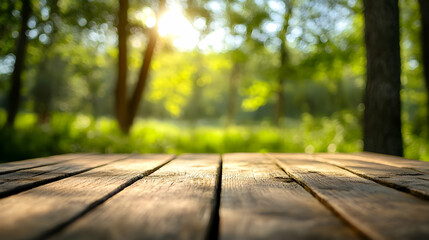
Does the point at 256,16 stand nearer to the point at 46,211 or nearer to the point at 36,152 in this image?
the point at 36,152

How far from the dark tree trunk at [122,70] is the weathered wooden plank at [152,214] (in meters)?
6.47

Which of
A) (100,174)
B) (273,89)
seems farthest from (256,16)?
(100,174)

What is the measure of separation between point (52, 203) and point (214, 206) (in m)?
0.51

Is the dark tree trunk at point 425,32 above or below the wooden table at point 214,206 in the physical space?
above

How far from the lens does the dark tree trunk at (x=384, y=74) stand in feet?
10.3

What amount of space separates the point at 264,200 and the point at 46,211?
662 millimetres

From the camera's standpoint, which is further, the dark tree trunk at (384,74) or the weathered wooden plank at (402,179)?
the dark tree trunk at (384,74)

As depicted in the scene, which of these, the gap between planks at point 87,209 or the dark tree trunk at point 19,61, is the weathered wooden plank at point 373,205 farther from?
the dark tree trunk at point 19,61

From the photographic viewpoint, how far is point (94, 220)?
2.64 ft

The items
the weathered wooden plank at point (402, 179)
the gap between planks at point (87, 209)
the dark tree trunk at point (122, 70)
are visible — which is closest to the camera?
the gap between planks at point (87, 209)

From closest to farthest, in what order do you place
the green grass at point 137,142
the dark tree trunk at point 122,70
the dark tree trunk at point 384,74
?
the dark tree trunk at point 384,74 < the green grass at point 137,142 < the dark tree trunk at point 122,70

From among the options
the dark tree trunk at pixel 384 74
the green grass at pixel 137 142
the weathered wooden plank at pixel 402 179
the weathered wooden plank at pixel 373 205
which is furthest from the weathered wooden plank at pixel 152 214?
the green grass at pixel 137 142

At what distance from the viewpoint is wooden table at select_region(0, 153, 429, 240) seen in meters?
0.73

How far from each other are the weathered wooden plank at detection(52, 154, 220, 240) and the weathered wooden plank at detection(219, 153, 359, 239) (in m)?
0.07
